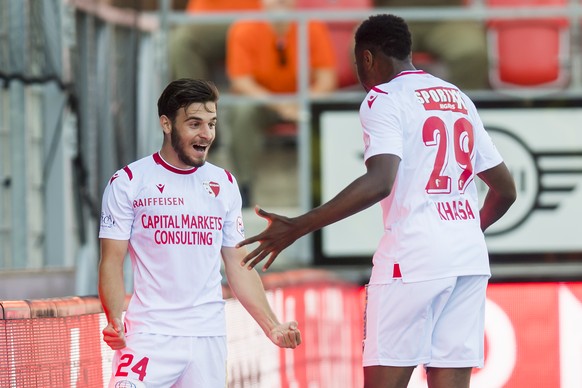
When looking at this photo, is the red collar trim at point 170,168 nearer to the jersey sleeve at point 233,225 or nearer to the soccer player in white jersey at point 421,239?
the jersey sleeve at point 233,225

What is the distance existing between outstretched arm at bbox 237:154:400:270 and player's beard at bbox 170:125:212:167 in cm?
34

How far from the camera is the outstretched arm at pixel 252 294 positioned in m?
5.43

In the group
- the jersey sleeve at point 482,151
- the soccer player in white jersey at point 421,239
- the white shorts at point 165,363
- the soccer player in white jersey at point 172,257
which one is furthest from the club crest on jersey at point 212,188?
the jersey sleeve at point 482,151

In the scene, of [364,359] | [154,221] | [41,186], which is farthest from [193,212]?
[41,186]

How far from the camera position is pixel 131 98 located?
12602 millimetres

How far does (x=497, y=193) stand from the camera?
604 cm

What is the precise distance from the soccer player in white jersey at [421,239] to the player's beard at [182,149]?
480 mm

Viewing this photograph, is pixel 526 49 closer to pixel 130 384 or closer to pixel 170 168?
pixel 170 168

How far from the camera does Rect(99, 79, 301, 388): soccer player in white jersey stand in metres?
5.22

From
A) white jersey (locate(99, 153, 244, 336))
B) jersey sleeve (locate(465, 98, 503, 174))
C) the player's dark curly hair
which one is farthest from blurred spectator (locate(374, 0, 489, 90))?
white jersey (locate(99, 153, 244, 336))

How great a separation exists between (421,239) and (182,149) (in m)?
0.99

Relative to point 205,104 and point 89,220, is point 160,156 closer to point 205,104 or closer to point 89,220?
point 205,104

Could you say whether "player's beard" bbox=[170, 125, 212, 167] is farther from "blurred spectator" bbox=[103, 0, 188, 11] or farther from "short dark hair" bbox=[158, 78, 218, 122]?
"blurred spectator" bbox=[103, 0, 188, 11]

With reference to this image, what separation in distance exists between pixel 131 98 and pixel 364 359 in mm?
7324
